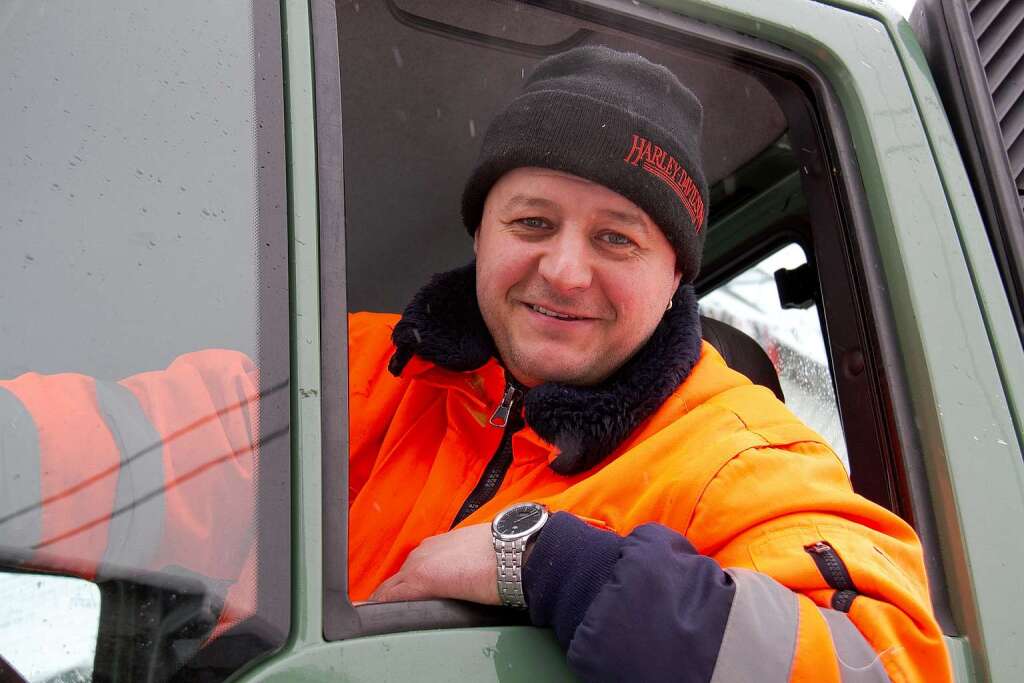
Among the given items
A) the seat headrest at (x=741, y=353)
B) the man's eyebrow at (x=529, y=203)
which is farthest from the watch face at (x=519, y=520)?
the seat headrest at (x=741, y=353)

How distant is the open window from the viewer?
1.14 meters

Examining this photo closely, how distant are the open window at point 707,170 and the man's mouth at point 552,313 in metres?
0.35

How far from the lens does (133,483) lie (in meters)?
0.96

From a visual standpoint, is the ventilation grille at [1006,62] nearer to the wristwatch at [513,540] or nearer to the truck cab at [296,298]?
the truck cab at [296,298]

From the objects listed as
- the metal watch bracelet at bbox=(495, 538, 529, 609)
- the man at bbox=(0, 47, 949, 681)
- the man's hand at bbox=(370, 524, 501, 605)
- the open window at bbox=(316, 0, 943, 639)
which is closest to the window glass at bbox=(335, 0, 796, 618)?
the open window at bbox=(316, 0, 943, 639)

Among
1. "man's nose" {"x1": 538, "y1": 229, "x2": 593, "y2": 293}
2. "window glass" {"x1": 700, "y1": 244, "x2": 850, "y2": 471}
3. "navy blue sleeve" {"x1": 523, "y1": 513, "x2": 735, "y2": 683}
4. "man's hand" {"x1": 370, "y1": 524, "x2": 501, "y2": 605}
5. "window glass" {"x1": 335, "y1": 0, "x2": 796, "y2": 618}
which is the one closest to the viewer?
"navy blue sleeve" {"x1": 523, "y1": 513, "x2": 735, "y2": 683}

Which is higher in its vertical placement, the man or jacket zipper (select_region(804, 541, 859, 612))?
the man

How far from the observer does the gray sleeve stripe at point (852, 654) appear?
1062 mm

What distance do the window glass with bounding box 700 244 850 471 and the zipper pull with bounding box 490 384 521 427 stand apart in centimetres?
79

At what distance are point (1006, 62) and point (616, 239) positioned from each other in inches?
28.4

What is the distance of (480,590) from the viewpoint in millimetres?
1123

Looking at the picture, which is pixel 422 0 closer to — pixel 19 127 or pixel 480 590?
pixel 19 127

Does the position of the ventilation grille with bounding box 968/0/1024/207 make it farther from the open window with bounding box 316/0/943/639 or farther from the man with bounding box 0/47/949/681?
the man with bounding box 0/47/949/681

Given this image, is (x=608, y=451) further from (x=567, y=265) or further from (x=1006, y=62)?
(x=1006, y=62)
